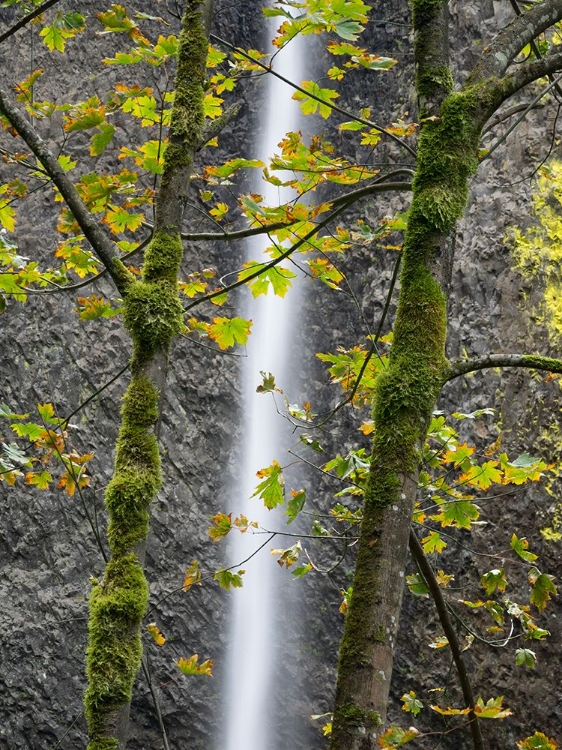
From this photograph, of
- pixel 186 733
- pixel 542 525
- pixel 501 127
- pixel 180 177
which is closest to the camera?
pixel 180 177

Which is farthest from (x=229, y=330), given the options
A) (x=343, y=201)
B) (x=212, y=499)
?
(x=212, y=499)

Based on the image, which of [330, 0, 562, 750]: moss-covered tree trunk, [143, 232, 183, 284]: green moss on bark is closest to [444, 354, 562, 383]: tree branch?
[330, 0, 562, 750]: moss-covered tree trunk

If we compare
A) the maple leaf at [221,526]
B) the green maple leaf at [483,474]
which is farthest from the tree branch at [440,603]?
the maple leaf at [221,526]

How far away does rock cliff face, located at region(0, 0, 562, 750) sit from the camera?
6.24 meters

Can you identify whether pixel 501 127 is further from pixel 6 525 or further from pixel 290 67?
pixel 6 525

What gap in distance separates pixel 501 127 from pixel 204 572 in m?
4.85

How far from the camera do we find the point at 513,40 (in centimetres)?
215

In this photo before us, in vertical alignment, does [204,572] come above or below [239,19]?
below

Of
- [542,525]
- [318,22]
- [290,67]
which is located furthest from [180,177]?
[290,67]

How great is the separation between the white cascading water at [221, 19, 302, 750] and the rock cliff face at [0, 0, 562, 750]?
0.13 meters

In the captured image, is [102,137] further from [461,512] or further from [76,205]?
[461,512]

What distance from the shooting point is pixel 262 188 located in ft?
29.7

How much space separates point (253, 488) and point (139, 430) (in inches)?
234

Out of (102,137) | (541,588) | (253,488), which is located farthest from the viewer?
(253,488)
